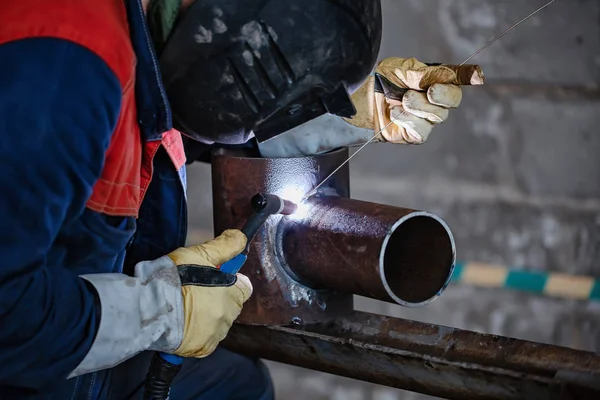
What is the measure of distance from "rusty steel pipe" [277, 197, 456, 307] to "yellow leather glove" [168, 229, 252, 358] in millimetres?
215

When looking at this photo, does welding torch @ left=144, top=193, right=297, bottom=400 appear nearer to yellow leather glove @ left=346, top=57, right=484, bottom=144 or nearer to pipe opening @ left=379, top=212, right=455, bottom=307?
pipe opening @ left=379, top=212, right=455, bottom=307

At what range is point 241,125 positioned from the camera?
1.45m

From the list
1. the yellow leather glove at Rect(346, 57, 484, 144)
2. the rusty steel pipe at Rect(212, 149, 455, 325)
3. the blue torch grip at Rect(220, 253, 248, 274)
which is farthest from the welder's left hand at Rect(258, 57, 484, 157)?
the blue torch grip at Rect(220, 253, 248, 274)

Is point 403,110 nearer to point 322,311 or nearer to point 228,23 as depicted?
point 322,311

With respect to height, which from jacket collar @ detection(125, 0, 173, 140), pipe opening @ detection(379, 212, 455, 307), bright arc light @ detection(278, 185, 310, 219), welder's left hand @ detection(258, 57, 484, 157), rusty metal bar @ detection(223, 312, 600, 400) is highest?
jacket collar @ detection(125, 0, 173, 140)

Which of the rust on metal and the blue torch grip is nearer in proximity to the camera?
the blue torch grip

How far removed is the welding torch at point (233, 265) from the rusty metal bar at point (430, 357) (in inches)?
10.2

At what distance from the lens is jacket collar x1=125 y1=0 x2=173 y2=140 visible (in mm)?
1345

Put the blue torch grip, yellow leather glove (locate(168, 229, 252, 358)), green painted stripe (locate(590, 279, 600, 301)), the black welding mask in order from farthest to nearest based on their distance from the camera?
1. green painted stripe (locate(590, 279, 600, 301))
2. the blue torch grip
3. yellow leather glove (locate(168, 229, 252, 358))
4. the black welding mask

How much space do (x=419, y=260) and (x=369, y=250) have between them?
0.62 ft

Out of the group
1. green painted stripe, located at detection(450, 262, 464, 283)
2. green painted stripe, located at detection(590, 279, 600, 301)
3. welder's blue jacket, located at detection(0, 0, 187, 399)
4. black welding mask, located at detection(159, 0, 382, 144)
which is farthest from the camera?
green painted stripe, located at detection(450, 262, 464, 283)

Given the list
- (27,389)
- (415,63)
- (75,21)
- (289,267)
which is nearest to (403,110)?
(415,63)

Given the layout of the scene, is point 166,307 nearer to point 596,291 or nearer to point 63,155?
point 63,155

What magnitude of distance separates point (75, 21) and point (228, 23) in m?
0.26
